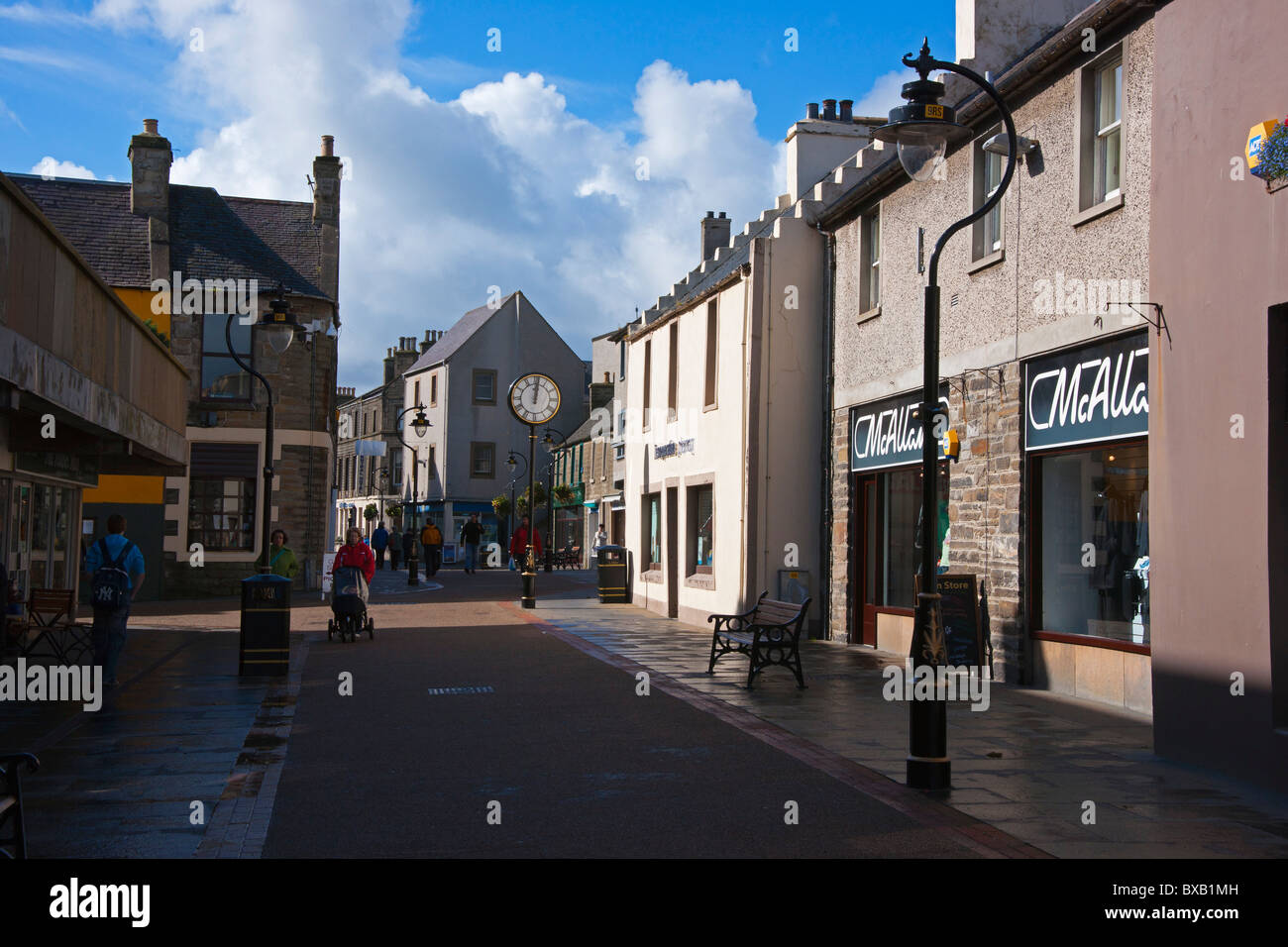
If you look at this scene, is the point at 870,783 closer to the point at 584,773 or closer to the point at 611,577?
the point at 584,773

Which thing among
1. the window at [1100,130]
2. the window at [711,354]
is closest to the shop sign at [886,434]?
the window at [1100,130]

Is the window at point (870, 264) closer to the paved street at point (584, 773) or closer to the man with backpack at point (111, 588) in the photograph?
the paved street at point (584, 773)

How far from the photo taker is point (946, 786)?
8.08m

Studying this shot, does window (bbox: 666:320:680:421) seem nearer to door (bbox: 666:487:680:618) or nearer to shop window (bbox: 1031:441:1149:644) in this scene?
door (bbox: 666:487:680:618)

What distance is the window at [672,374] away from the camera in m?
26.0

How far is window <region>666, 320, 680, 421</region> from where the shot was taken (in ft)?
85.2

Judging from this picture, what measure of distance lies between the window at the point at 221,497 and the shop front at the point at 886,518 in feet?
54.6

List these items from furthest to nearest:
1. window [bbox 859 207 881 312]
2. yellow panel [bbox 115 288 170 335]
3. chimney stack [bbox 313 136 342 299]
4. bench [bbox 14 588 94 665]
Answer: chimney stack [bbox 313 136 342 299] < yellow panel [bbox 115 288 170 335] < window [bbox 859 207 881 312] < bench [bbox 14 588 94 665]

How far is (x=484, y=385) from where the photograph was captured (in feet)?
206

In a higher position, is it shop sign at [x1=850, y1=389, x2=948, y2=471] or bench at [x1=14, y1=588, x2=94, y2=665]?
shop sign at [x1=850, y1=389, x2=948, y2=471]

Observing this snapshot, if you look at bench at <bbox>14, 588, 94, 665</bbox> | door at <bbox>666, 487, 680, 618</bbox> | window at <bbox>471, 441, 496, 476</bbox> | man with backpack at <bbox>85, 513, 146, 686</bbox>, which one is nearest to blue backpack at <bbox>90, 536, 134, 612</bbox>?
man with backpack at <bbox>85, 513, 146, 686</bbox>

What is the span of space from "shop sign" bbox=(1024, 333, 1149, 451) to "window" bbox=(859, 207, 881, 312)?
5037 mm
